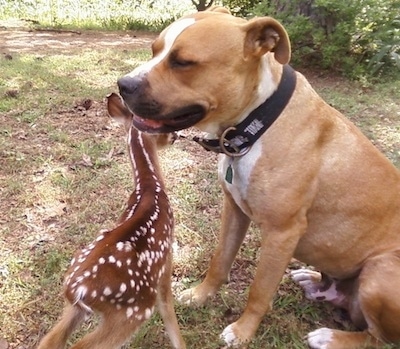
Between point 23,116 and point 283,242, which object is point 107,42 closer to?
point 23,116

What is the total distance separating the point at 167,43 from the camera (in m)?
2.38

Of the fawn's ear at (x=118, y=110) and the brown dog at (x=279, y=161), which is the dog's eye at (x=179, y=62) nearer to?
the brown dog at (x=279, y=161)

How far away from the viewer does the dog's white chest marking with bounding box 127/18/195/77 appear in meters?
2.35

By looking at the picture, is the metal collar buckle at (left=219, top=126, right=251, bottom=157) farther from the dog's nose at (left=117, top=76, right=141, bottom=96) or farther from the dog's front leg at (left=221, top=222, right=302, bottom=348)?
the dog's nose at (left=117, top=76, right=141, bottom=96)

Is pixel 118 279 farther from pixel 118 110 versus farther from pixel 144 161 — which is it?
pixel 118 110

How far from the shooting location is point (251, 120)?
8.34 ft

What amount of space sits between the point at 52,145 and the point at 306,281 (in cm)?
264

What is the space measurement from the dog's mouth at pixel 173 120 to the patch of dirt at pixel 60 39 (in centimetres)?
615

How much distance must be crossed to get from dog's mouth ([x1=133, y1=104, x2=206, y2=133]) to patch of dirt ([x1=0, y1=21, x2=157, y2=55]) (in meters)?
6.15

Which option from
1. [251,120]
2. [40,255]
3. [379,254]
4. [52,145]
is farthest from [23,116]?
[379,254]

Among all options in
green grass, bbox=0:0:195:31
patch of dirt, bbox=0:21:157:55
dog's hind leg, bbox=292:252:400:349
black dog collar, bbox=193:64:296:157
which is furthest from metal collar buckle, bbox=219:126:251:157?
green grass, bbox=0:0:195:31

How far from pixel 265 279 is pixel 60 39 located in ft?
25.9

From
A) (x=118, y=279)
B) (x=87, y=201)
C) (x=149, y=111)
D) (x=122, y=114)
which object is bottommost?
(x=87, y=201)

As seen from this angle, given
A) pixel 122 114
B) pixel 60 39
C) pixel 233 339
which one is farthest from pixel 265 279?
pixel 60 39
